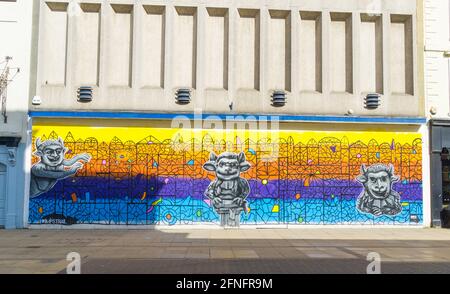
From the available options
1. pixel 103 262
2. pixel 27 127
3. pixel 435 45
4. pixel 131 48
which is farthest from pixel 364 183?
pixel 27 127

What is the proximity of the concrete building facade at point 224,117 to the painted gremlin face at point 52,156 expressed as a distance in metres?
0.03

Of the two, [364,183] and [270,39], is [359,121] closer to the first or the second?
[364,183]

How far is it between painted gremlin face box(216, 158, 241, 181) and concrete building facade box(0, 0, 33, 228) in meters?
6.66

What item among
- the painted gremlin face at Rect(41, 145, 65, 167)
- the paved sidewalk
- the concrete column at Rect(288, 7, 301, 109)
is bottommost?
the paved sidewalk

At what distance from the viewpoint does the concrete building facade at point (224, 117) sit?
1747cm

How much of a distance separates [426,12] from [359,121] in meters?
5.01

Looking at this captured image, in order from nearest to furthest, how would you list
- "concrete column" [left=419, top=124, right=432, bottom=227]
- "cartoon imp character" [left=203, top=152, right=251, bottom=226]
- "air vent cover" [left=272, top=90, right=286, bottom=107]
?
"cartoon imp character" [left=203, top=152, right=251, bottom=226]
"air vent cover" [left=272, top=90, right=286, bottom=107]
"concrete column" [left=419, top=124, right=432, bottom=227]

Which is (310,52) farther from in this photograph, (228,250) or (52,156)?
(52,156)

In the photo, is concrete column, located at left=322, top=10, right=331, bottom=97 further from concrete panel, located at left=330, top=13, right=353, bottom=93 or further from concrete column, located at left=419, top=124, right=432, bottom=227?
concrete column, located at left=419, top=124, right=432, bottom=227

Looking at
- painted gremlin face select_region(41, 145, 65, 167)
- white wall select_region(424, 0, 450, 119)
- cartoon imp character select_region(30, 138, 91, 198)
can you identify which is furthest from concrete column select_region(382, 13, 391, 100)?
painted gremlin face select_region(41, 145, 65, 167)

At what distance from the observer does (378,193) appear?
1814cm

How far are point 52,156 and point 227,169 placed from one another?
6.14 m

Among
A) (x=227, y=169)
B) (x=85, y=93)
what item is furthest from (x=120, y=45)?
(x=227, y=169)

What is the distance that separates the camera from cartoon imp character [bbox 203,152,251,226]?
58.0 feet
